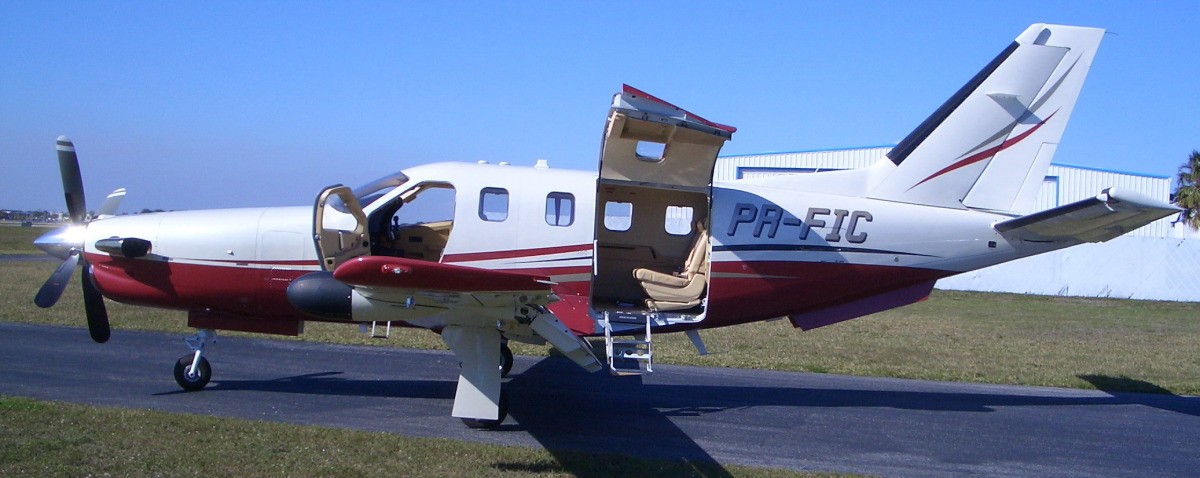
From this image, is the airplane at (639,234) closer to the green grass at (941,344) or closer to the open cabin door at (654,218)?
the open cabin door at (654,218)

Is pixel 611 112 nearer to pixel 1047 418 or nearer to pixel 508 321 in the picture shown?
pixel 508 321

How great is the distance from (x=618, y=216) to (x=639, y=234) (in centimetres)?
36

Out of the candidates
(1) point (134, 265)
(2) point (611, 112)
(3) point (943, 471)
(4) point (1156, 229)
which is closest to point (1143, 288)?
(4) point (1156, 229)

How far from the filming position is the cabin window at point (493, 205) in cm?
895

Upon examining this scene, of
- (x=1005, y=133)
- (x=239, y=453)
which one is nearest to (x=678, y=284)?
(x=1005, y=133)

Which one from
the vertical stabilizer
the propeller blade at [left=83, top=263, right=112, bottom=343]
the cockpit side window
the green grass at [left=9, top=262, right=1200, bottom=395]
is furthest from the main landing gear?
the vertical stabilizer

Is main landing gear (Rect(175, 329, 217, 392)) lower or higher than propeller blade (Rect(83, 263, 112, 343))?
lower

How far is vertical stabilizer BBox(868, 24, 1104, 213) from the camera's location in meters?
10.2

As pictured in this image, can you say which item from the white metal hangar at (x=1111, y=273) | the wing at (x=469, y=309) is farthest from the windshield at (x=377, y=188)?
the white metal hangar at (x=1111, y=273)

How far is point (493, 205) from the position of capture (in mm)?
8977

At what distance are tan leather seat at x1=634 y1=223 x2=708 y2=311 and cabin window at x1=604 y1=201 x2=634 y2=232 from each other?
23.2 inches

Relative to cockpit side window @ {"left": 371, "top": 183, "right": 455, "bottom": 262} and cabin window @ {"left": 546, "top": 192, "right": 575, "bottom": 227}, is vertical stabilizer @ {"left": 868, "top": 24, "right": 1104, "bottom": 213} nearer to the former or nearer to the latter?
cabin window @ {"left": 546, "top": 192, "right": 575, "bottom": 227}

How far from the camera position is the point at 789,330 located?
1770 cm

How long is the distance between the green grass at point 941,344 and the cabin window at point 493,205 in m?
4.77
